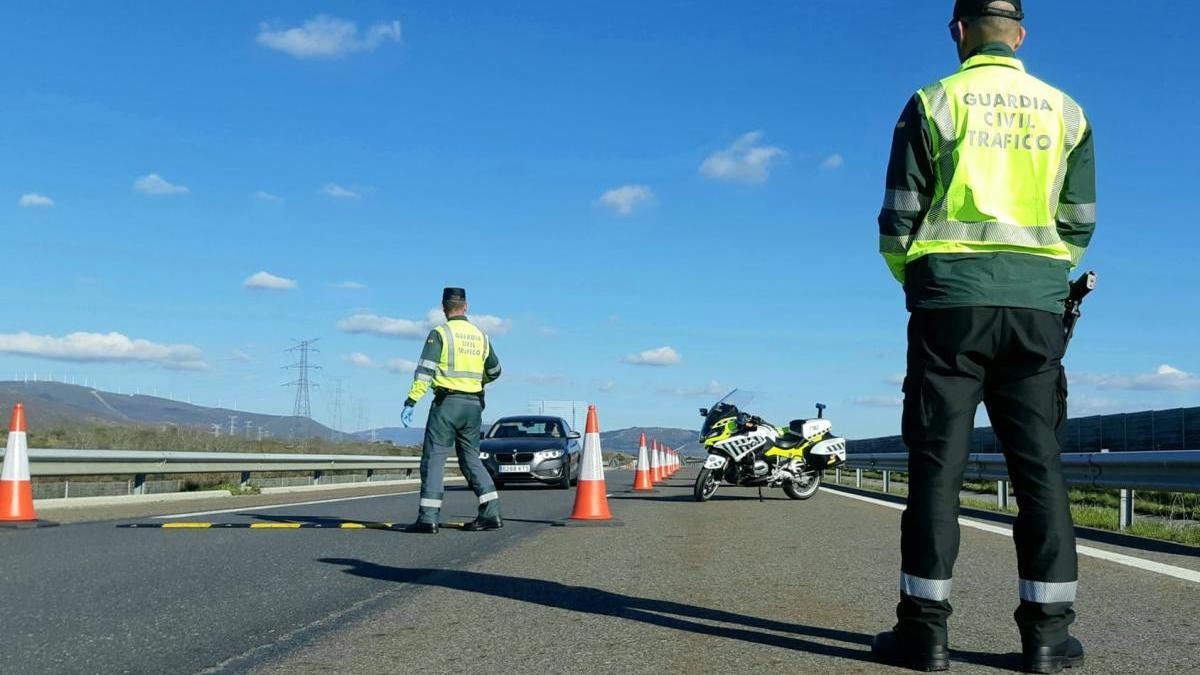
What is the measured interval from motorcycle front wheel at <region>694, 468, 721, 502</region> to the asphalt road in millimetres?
5782

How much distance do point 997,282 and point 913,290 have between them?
285mm

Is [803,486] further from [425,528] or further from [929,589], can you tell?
[929,589]

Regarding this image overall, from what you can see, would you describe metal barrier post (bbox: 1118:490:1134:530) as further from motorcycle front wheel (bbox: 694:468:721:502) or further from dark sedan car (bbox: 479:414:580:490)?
dark sedan car (bbox: 479:414:580:490)

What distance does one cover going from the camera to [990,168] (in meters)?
4.23

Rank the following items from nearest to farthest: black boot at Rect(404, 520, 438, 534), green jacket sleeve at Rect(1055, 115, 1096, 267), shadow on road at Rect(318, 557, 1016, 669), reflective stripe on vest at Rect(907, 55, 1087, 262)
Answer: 1. reflective stripe on vest at Rect(907, 55, 1087, 262)
2. green jacket sleeve at Rect(1055, 115, 1096, 267)
3. shadow on road at Rect(318, 557, 1016, 669)
4. black boot at Rect(404, 520, 438, 534)

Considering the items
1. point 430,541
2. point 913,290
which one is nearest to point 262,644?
point 913,290

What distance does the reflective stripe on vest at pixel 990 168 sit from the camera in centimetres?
418

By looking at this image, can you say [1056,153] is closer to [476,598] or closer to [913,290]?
[913,290]

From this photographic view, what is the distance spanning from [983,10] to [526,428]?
18190 millimetres

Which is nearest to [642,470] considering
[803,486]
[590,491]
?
[803,486]

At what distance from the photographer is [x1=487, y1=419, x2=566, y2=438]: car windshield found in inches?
863

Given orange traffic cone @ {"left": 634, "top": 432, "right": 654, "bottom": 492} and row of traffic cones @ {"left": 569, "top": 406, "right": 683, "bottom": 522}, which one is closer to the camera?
row of traffic cones @ {"left": 569, "top": 406, "right": 683, "bottom": 522}

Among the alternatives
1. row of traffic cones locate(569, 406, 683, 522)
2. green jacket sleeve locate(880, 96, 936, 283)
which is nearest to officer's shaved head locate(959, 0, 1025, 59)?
green jacket sleeve locate(880, 96, 936, 283)

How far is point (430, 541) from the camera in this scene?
29.8 ft
